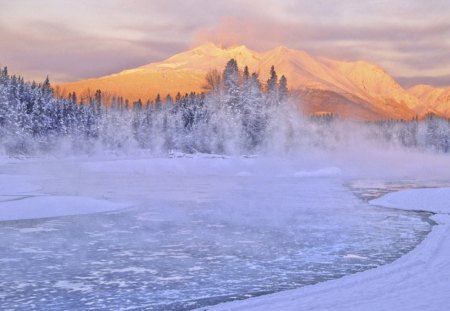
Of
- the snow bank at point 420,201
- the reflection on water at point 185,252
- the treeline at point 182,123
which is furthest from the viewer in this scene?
the treeline at point 182,123

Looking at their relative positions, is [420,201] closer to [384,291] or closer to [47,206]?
[384,291]

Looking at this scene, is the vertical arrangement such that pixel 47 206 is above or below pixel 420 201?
below

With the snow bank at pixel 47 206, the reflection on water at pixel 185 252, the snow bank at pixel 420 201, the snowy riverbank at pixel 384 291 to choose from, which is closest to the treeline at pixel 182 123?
the snow bank at pixel 47 206

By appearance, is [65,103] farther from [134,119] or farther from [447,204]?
[447,204]

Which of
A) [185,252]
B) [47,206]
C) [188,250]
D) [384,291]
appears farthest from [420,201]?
[47,206]

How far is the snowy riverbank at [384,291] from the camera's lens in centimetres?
1172

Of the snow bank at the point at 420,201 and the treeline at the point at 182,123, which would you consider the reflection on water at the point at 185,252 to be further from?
the treeline at the point at 182,123

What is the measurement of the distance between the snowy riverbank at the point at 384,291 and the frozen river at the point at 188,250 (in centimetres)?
70

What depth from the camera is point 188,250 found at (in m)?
18.7

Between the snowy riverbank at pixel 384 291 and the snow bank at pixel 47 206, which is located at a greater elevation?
the snowy riverbank at pixel 384 291

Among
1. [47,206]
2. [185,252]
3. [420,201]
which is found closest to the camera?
[185,252]

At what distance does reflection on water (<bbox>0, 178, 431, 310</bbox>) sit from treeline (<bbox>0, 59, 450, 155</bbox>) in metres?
82.9

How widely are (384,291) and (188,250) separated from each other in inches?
306

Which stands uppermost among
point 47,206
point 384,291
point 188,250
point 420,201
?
point 384,291
